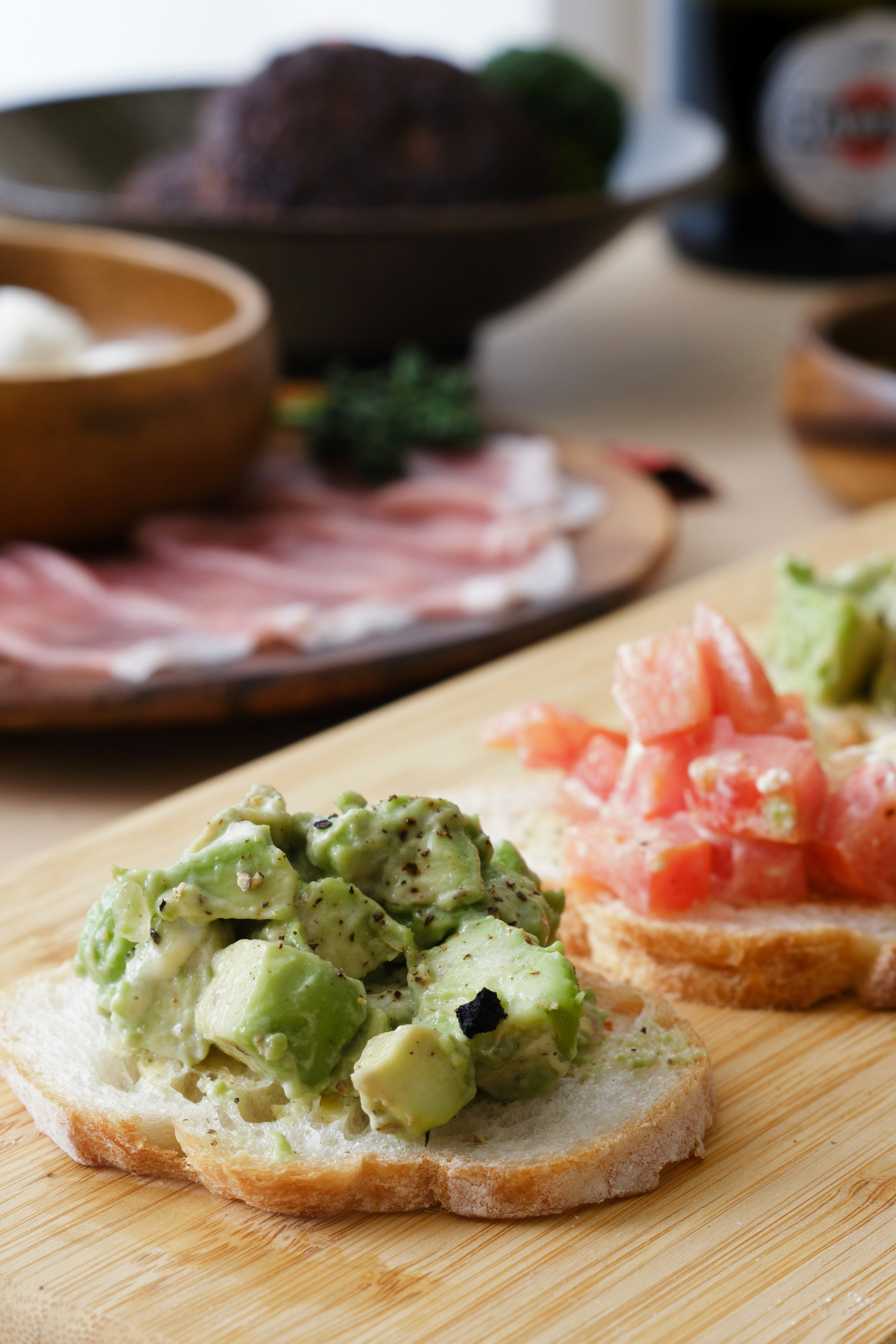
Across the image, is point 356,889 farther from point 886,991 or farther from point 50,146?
point 50,146

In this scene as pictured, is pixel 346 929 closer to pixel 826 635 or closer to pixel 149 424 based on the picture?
pixel 826 635

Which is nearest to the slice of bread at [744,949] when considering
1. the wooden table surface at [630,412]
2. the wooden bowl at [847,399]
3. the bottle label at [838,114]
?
the wooden table surface at [630,412]

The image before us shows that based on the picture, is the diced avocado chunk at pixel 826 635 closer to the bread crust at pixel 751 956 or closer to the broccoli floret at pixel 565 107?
the bread crust at pixel 751 956

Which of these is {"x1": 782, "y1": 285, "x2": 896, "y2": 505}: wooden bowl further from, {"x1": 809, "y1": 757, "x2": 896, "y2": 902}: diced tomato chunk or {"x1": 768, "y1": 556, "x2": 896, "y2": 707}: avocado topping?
{"x1": 809, "y1": 757, "x2": 896, "y2": 902}: diced tomato chunk

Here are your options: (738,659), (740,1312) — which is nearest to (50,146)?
(738,659)

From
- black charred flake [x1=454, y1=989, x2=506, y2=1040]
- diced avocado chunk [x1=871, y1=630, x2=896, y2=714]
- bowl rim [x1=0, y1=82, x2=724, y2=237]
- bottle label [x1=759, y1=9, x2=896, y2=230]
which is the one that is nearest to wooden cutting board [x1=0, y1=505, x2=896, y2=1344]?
black charred flake [x1=454, y1=989, x2=506, y2=1040]

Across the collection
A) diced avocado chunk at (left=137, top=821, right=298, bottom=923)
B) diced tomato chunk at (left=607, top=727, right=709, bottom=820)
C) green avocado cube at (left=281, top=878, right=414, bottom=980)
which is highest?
diced avocado chunk at (left=137, top=821, right=298, bottom=923)
